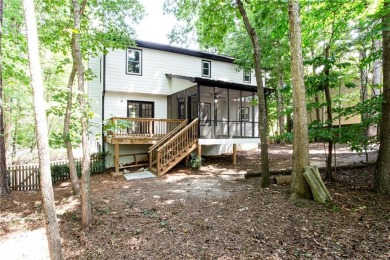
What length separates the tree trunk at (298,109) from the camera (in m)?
4.97

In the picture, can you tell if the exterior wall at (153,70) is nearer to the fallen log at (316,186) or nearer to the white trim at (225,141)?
the white trim at (225,141)

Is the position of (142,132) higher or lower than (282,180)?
higher

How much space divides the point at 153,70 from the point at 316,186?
10830 millimetres

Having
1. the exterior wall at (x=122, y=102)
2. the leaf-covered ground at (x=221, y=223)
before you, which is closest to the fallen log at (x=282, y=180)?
the leaf-covered ground at (x=221, y=223)

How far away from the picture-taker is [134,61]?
12.5 meters

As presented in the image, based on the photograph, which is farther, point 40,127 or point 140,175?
point 140,175

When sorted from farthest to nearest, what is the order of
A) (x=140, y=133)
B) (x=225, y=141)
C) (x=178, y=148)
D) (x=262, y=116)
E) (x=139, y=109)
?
(x=139, y=109), (x=140, y=133), (x=225, y=141), (x=178, y=148), (x=262, y=116)

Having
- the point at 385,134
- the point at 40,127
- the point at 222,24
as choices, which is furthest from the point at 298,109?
the point at 40,127

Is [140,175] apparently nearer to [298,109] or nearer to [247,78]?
[298,109]

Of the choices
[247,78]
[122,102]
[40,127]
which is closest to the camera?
[40,127]

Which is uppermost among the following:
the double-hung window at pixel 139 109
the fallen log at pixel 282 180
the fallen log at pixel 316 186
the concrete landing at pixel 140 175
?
the double-hung window at pixel 139 109

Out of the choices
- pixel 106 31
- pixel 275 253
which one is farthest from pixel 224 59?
pixel 275 253

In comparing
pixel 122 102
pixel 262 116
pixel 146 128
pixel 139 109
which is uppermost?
pixel 122 102

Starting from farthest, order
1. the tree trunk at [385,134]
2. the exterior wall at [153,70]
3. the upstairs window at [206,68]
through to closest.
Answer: the upstairs window at [206,68]
the exterior wall at [153,70]
the tree trunk at [385,134]
